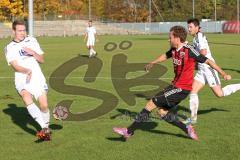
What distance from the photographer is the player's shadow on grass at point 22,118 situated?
996 centimetres

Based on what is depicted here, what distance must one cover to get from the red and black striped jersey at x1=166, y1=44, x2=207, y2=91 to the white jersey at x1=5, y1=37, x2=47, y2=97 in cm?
225

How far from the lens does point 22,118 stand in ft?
36.1

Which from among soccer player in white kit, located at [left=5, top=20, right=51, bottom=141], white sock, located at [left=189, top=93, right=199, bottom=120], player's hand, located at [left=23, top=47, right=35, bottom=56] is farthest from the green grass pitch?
player's hand, located at [left=23, top=47, right=35, bottom=56]

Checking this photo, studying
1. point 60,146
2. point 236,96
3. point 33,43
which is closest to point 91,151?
point 60,146

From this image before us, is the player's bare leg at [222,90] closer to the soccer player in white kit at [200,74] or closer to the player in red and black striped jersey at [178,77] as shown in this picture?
the soccer player in white kit at [200,74]

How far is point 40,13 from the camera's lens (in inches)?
3430

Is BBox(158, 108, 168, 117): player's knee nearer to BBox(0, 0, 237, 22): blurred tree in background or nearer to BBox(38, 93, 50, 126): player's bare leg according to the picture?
BBox(38, 93, 50, 126): player's bare leg

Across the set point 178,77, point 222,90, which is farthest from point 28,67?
point 222,90

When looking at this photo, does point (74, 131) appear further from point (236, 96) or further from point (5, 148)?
point (236, 96)

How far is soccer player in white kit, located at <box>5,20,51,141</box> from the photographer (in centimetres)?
852

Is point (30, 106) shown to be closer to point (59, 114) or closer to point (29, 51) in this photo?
point (29, 51)

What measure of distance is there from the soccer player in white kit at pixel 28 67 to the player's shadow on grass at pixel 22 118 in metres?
0.98

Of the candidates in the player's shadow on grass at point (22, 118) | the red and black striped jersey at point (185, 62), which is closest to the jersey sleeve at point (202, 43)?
the red and black striped jersey at point (185, 62)

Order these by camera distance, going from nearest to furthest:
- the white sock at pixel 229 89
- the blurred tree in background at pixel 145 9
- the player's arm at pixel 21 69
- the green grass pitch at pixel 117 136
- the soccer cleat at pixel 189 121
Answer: the green grass pitch at pixel 117 136
the player's arm at pixel 21 69
the soccer cleat at pixel 189 121
the white sock at pixel 229 89
the blurred tree in background at pixel 145 9
